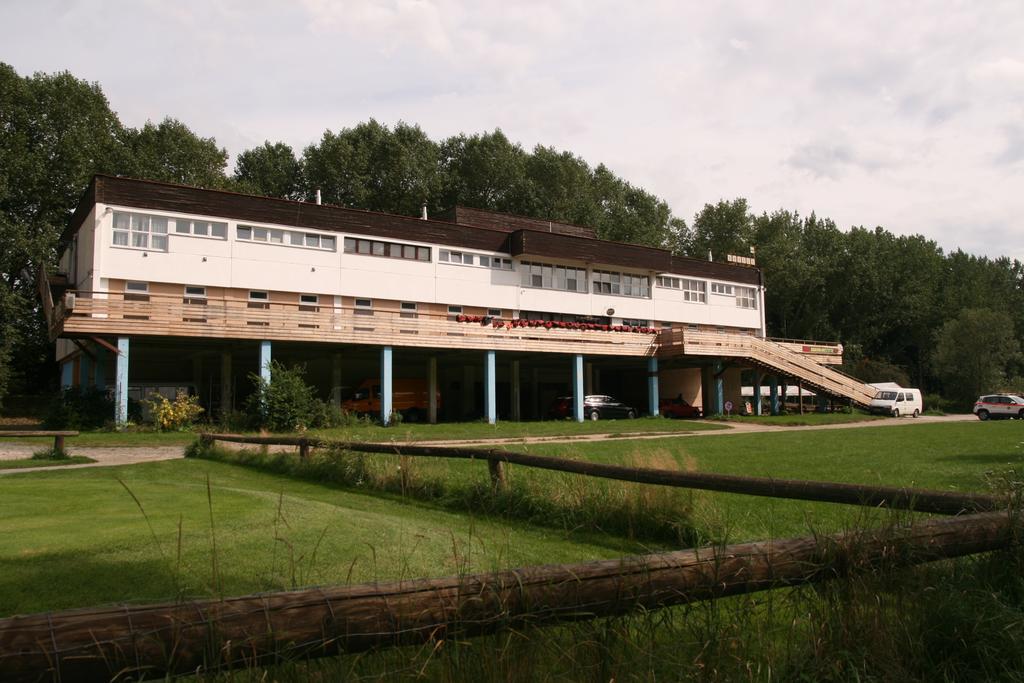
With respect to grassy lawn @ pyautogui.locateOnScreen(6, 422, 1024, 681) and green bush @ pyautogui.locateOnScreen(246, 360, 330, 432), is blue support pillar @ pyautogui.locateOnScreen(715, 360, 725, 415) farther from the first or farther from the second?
grassy lawn @ pyautogui.locateOnScreen(6, 422, 1024, 681)

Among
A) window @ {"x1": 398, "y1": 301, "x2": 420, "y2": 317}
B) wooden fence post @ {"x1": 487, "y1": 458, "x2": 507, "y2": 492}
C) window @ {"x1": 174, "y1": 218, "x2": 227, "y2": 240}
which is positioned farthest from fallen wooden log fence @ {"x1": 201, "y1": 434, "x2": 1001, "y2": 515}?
window @ {"x1": 398, "y1": 301, "x2": 420, "y2": 317}

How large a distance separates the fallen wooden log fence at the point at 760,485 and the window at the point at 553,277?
96.0 feet

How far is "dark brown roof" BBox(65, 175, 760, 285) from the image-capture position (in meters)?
30.5

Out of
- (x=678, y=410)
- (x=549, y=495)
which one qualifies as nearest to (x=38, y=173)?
(x=678, y=410)

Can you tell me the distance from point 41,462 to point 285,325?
43.8ft

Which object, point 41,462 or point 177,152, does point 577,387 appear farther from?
point 177,152

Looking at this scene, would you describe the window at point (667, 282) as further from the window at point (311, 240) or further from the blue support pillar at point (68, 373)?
the blue support pillar at point (68, 373)

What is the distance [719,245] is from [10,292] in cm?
6365

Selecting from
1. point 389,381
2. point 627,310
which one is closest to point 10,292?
point 389,381

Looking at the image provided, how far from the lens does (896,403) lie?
44.1 meters

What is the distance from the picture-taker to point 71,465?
16375mm

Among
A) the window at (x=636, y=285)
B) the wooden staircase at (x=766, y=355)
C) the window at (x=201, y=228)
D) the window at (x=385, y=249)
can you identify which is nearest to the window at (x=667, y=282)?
the window at (x=636, y=285)

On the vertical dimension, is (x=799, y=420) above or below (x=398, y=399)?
below

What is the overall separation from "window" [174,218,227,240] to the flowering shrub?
772cm
